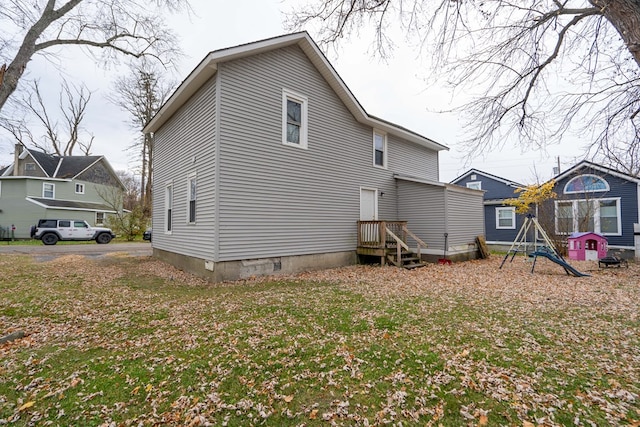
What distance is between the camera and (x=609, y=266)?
10.2m

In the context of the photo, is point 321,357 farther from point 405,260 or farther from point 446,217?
point 446,217

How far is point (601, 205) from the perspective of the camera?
14500 millimetres

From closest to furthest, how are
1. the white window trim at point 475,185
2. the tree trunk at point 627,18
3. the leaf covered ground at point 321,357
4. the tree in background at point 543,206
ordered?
the leaf covered ground at point 321,357 → the tree trunk at point 627,18 → the tree in background at point 543,206 → the white window trim at point 475,185

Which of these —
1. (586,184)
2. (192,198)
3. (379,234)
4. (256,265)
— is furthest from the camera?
(586,184)

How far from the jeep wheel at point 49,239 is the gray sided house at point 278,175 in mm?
11787

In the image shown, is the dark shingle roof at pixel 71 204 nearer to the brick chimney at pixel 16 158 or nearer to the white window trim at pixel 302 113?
the brick chimney at pixel 16 158

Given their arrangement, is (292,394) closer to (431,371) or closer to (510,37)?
(431,371)

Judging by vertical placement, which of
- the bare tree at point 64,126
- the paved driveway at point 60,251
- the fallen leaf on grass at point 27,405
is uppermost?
the bare tree at point 64,126

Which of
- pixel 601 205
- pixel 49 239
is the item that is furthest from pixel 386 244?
pixel 49 239

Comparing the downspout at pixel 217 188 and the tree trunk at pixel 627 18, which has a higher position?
the tree trunk at pixel 627 18

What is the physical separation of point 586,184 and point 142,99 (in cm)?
3035

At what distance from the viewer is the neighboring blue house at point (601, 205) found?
13641 millimetres

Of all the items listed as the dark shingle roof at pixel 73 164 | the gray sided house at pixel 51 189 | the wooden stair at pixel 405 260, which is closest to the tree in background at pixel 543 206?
the wooden stair at pixel 405 260

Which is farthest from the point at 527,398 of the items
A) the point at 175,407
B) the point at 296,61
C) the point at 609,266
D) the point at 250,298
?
the point at 609,266
